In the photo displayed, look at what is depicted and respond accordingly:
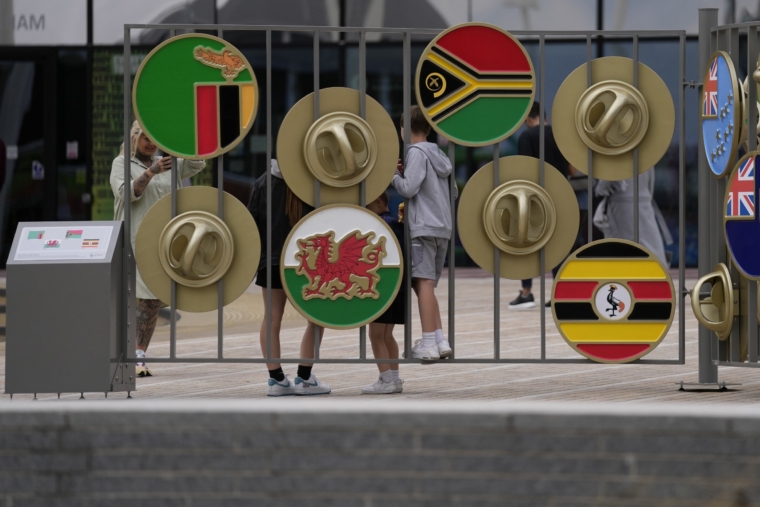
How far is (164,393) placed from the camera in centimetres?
774

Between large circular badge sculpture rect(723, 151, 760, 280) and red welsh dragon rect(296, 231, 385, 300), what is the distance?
1.97 metres

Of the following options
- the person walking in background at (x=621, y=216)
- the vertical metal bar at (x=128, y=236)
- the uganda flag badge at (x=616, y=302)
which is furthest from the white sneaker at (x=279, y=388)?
the person walking in background at (x=621, y=216)

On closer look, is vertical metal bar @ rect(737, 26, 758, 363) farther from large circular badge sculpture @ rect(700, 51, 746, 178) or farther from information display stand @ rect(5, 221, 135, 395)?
information display stand @ rect(5, 221, 135, 395)

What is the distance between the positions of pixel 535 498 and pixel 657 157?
10.8 ft

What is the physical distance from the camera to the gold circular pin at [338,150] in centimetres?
730

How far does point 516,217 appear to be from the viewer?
7422mm

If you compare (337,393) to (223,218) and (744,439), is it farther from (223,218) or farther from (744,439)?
(744,439)

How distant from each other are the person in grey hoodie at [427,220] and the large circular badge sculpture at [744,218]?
1.59 meters

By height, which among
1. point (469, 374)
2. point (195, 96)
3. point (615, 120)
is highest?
point (195, 96)

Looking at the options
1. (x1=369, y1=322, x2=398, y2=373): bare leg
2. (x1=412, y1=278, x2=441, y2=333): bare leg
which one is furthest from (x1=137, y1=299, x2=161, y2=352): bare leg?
(x1=412, y1=278, x2=441, y2=333): bare leg

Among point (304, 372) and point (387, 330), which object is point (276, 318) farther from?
point (387, 330)

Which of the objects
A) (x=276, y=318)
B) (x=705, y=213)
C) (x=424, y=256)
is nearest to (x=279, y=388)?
(x=276, y=318)

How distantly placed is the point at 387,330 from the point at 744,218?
7.08 ft

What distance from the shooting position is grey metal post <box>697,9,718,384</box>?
25.2 feet
